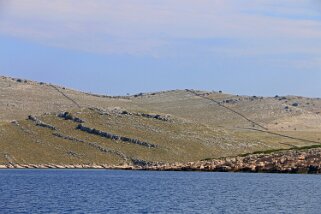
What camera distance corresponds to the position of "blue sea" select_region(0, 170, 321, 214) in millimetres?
56312

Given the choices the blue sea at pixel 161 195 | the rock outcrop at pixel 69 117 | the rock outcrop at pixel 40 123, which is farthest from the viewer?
the rock outcrop at pixel 69 117

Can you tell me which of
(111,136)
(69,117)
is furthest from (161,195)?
(69,117)

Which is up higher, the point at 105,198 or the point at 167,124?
the point at 167,124

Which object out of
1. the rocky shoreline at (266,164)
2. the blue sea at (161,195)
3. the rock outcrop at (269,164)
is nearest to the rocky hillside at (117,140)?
the rocky shoreline at (266,164)

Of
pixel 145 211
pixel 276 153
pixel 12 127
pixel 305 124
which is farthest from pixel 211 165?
pixel 305 124

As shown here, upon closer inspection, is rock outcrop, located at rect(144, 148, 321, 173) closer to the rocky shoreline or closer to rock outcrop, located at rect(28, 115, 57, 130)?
the rocky shoreline

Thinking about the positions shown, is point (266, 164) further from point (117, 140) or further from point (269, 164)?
point (117, 140)

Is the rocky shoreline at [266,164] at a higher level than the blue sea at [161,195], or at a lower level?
higher

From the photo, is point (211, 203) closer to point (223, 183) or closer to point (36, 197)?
point (36, 197)

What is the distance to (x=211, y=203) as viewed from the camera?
6116cm

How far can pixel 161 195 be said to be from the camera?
2709 inches

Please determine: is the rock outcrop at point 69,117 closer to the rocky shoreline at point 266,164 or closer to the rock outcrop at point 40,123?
the rock outcrop at point 40,123

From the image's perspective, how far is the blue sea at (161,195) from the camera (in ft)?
185

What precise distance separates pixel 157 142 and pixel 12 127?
85.3ft
